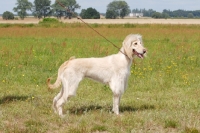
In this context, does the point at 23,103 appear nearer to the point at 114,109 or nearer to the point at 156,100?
the point at 114,109

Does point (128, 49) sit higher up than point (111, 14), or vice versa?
point (128, 49)

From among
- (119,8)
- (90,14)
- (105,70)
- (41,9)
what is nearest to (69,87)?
(105,70)

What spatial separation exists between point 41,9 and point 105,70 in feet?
263

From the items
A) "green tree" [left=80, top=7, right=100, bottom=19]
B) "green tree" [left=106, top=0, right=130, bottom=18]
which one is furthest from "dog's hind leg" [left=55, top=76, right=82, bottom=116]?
"green tree" [left=106, top=0, right=130, bottom=18]

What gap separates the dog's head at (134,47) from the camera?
7.75 meters

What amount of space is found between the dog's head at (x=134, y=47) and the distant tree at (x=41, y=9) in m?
78.4

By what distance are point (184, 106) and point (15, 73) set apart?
21.4 feet

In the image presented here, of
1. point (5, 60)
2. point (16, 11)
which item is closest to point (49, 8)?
point (16, 11)

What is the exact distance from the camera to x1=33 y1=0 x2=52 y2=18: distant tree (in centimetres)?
8500

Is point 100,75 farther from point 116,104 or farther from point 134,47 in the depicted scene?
point 134,47

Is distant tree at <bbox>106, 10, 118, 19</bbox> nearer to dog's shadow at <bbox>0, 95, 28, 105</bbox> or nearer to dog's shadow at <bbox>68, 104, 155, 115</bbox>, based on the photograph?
dog's shadow at <bbox>0, 95, 28, 105</bbox>

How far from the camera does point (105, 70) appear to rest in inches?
314

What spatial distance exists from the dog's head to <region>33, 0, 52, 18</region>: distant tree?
78437 millimetres

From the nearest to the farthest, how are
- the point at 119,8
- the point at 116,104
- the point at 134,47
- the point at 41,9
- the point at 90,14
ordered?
1. the point at 134,47
2. the point at 116,104
3. the point at 41,9
4. the point at 90,14
5. the point at 119,8
